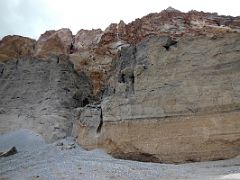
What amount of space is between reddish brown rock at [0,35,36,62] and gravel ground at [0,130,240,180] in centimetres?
1738

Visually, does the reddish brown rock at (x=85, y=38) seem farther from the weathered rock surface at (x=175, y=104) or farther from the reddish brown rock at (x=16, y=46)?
the weathered rock surface at (x=175, y=104)

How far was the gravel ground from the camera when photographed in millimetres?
11734

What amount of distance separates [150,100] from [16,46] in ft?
71.9

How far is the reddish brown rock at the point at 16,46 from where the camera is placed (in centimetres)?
3362

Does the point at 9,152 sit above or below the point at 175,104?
below

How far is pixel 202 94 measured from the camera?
49.4 feet

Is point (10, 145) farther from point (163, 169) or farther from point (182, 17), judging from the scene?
point (182, 17)

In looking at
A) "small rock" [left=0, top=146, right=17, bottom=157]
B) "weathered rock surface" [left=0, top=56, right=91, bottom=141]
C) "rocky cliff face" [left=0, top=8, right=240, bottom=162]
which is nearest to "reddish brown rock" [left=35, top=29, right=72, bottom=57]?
"weathered rock surface" [left=0, top=56, right=91, bottom=141]

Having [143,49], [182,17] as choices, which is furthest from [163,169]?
[182,17]

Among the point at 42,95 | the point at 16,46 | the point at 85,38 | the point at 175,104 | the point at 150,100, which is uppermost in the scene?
the point at 85,38

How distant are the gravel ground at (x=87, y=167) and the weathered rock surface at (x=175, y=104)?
81 centimetres

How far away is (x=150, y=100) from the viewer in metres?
16.3

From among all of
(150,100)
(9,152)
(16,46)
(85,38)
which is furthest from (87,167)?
(85,38)

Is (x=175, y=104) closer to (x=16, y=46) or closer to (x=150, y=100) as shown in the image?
(x=150, y=100)
